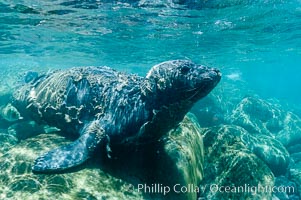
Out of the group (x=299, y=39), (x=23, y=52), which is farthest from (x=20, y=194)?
(x=299, y=39)

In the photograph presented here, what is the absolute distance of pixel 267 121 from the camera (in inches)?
762

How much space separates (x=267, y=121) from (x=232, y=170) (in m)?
13.1

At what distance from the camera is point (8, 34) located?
2027 centimetres

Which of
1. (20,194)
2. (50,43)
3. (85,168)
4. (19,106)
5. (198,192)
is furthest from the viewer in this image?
(50,43)

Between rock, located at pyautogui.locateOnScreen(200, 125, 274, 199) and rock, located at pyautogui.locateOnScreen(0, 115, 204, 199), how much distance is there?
0.52 meters

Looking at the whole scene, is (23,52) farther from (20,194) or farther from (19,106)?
(20,194)

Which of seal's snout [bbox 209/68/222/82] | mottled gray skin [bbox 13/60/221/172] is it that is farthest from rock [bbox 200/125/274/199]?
seal's snout [bbox 209/68/222/82]

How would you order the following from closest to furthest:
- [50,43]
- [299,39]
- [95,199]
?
[95,199] → [50,43] → [299,39]

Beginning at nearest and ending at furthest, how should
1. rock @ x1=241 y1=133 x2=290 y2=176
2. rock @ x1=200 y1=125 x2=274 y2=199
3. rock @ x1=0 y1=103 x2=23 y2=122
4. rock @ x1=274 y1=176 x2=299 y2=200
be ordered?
rock @ x1=200 y1=125 x2=274 y2=199 < rock @ x1=274 y1=176 x2=299 y2=200 < rock @ x1=0 y1=103 x2=23 y2=122 < rock @ x1=241 y1=133 x2=290 y2=176

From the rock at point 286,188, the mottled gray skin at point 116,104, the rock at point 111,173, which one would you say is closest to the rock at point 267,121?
the rock at point 286,188

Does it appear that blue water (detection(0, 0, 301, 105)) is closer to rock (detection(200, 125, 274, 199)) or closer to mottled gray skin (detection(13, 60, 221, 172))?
mottled gray skin (detection(13, 60, 221, 172))

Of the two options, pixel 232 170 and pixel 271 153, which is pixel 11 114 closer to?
pixel 232 170

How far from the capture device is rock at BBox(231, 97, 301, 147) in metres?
18.1

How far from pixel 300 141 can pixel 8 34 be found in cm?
2298
